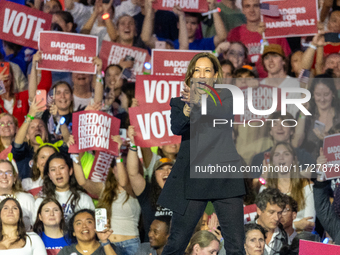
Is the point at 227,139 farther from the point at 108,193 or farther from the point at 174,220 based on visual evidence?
the point at 108,193

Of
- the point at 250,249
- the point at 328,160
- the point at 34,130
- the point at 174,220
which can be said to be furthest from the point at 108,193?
the point at 174,220

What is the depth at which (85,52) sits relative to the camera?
546 centimetres

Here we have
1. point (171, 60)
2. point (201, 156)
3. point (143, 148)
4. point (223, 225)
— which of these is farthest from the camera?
point (171, 60)

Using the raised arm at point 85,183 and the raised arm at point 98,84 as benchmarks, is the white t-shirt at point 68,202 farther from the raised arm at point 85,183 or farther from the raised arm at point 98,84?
the raised arm at point 98,84

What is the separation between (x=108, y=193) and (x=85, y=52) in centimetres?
166

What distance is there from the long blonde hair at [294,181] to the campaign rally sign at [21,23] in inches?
119

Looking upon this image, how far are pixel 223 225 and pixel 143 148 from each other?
9.56 feet

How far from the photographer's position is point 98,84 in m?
5.46

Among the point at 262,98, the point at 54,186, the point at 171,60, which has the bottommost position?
the point at 54,186

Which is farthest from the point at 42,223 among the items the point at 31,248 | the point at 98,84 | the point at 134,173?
the point at 98,84

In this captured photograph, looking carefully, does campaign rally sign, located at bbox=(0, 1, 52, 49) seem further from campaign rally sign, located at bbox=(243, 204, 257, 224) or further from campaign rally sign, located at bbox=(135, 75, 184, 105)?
campaign rally sign, located at bbox=(243, 204, 257, 224)

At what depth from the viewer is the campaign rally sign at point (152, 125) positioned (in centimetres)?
477

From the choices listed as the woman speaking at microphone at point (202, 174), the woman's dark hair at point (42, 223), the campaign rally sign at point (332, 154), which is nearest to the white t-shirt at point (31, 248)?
the woman's dark hair at point (42, 223)

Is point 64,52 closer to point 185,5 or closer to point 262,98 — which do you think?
point 185,5
